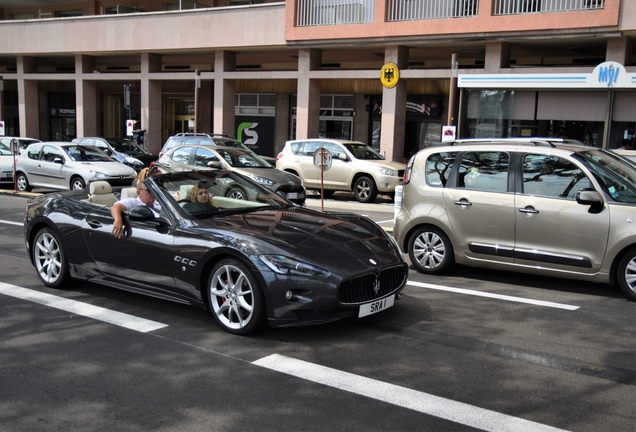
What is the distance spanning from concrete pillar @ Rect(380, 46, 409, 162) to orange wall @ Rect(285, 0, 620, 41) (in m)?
0.79

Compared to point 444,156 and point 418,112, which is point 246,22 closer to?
point 418,112

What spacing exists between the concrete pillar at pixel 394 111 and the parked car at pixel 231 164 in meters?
7.55

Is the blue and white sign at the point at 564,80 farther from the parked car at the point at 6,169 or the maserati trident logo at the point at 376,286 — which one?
the maserati trident logo at the point at 376,286

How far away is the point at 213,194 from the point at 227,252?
1180 millimetres

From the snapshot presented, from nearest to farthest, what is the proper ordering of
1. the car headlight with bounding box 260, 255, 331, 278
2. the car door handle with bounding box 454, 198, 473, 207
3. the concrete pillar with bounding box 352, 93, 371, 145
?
the car headlight with bounding box 260, 255, 331, 278 → the car door handle with bounding box 454, 198, 473, 207 → the concrete pillar with bounding box 352, 93, 371, 145

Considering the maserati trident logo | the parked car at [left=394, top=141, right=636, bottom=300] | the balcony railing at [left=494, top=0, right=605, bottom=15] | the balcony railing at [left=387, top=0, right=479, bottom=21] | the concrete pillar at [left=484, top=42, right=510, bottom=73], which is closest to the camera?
the maserati trident logo

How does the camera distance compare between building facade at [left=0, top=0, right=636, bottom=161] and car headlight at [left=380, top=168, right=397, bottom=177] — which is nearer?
car headlight at [left=380, top=168, right=397, bottom=177]

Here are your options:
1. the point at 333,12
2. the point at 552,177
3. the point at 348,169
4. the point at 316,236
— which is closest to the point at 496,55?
the point at 333,12

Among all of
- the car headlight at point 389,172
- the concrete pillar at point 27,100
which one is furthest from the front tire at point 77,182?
the concrete pillar at point 27,100

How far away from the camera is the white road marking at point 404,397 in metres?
4.10

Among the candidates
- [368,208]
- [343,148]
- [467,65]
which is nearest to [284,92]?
[467,65]

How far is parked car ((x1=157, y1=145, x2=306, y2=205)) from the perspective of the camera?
49.6ft

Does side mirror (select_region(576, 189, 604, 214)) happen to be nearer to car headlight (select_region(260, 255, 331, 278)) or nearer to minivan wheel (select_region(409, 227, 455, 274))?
minivan wheel (select_region(409, 227, 455, 274))

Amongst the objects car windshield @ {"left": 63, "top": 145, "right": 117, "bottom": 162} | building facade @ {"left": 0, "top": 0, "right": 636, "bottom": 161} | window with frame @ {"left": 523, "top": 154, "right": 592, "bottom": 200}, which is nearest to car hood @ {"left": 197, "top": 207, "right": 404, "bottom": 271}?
window with frame @ {"left": 523, "top": 154, "right": 592, "bottom": 200}
